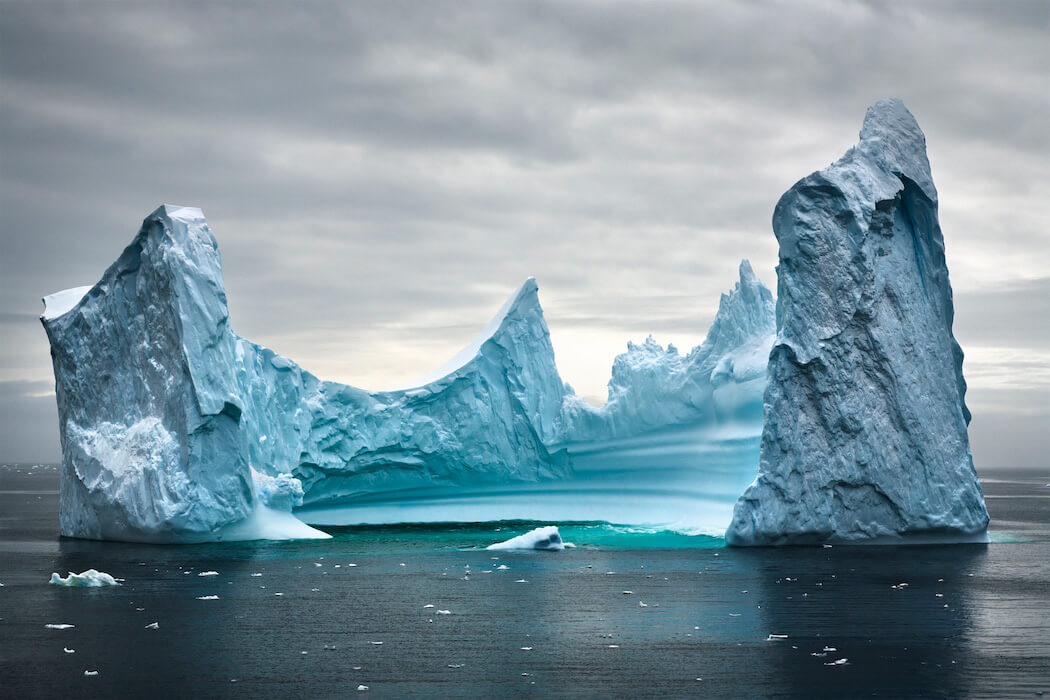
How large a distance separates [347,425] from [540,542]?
35.0ft

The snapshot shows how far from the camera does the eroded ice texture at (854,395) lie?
82.1ft

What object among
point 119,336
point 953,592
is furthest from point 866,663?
point 119,336

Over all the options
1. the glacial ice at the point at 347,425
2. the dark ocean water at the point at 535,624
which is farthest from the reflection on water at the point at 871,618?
the glacial ice at the point at 347,425

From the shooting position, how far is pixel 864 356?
2547 cm

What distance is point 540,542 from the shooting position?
26.2 m

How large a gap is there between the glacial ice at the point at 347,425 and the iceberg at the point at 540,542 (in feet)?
19.7

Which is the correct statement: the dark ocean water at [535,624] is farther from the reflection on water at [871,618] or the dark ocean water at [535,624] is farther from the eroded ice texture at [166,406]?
the eroded ice texture at [166,406]

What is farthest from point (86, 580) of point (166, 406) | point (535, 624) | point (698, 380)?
point (698, 380)

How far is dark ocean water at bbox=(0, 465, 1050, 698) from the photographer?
1102 cm

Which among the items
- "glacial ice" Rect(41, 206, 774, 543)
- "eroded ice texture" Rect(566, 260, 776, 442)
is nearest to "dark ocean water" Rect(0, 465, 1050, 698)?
"glacial ice" Rect(41, 206, 774, 543)

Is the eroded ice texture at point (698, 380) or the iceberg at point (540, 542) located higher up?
the eroded ice texture at point (698, 380)

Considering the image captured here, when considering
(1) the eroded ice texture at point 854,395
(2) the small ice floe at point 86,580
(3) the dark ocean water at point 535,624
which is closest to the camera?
(3) the dark ocean water at point 535,624

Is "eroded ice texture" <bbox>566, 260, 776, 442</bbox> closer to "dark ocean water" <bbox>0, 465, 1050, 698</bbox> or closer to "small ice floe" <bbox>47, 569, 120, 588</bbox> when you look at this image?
"dark ocean water" <bbox>0, 465, 1050, 698</bbox>

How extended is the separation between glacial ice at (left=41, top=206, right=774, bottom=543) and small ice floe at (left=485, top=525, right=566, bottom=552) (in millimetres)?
6023
